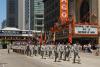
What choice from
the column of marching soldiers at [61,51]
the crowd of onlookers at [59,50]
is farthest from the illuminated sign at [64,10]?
the column of marching soldiers at [61,51]

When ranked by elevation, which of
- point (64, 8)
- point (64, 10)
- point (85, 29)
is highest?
point (64, 8)

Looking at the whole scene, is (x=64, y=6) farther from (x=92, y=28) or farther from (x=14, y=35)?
(x=14, y=35)

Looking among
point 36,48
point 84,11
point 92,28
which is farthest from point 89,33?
point 36,48

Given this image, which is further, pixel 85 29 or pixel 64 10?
pixel 64 10

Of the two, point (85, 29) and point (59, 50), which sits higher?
point (85, 29)

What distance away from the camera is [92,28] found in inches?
2707

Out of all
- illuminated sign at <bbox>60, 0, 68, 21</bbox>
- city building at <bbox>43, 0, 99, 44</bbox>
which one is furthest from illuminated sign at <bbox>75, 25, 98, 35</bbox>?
illuminated sign at <bbox>60, 0, 68, 21</bbox>

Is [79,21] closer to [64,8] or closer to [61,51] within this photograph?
[64,8]

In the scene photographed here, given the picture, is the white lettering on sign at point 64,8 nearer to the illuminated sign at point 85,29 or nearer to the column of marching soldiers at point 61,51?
the illuminated sign at point 85,29

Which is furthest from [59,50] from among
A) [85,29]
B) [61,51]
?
[85,29]

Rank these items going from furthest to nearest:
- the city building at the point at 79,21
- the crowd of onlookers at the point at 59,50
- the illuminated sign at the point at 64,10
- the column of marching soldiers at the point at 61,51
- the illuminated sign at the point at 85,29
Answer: the illuminated sign at the point at 64,10, the city building at the point at 79,21, the illuminated sign at the point at 85,29, the crowd of onlookers at the point at 59,50, the column of marching soldiers at the point at 61,51

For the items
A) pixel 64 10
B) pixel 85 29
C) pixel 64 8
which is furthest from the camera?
pixel 64 10

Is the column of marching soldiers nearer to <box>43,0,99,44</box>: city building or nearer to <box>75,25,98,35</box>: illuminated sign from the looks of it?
<box>75,25,98,35</box>: illuminated sign

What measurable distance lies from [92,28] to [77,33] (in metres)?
3.08
